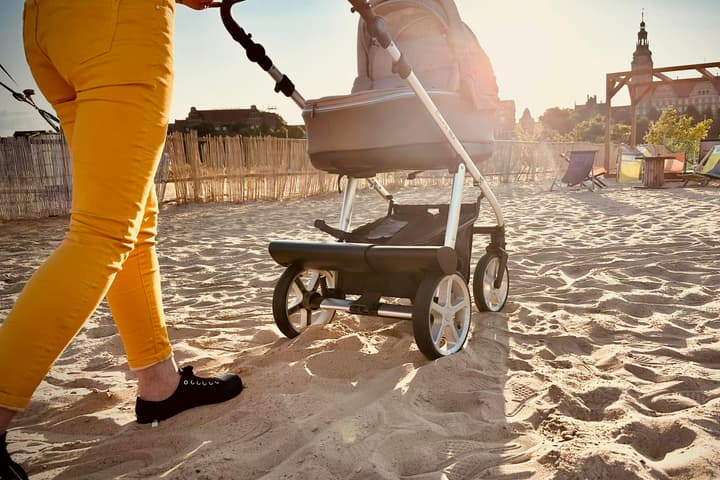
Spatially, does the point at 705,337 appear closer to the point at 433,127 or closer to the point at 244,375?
the point at 433,127

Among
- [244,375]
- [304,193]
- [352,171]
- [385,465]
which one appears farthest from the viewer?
[304,193]

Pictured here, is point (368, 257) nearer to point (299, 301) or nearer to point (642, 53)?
point (299, 301)

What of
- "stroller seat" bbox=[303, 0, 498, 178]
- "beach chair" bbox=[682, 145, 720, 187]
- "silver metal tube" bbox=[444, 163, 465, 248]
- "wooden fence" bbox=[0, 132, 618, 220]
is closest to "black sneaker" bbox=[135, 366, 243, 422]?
"silver metal tube" bbox=[444, 163, 465, 248]

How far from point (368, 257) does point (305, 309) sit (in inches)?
24.0

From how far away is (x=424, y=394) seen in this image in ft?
5.85

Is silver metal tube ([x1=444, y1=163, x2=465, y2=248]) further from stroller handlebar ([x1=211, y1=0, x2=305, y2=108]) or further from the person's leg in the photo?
the person's leg

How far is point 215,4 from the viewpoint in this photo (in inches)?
68.4

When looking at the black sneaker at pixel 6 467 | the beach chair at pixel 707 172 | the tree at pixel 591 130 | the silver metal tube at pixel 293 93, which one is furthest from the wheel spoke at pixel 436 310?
the tree at pixel 591 130

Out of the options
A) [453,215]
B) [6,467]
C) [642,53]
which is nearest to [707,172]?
[453,215]

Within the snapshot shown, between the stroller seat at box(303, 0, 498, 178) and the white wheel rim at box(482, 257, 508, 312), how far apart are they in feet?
1.97

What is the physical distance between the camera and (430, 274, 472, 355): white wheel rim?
216cm

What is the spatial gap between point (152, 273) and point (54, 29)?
668 mm

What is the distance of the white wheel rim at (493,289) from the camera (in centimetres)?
287

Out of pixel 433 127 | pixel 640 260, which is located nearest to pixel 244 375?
pixel 433 127
